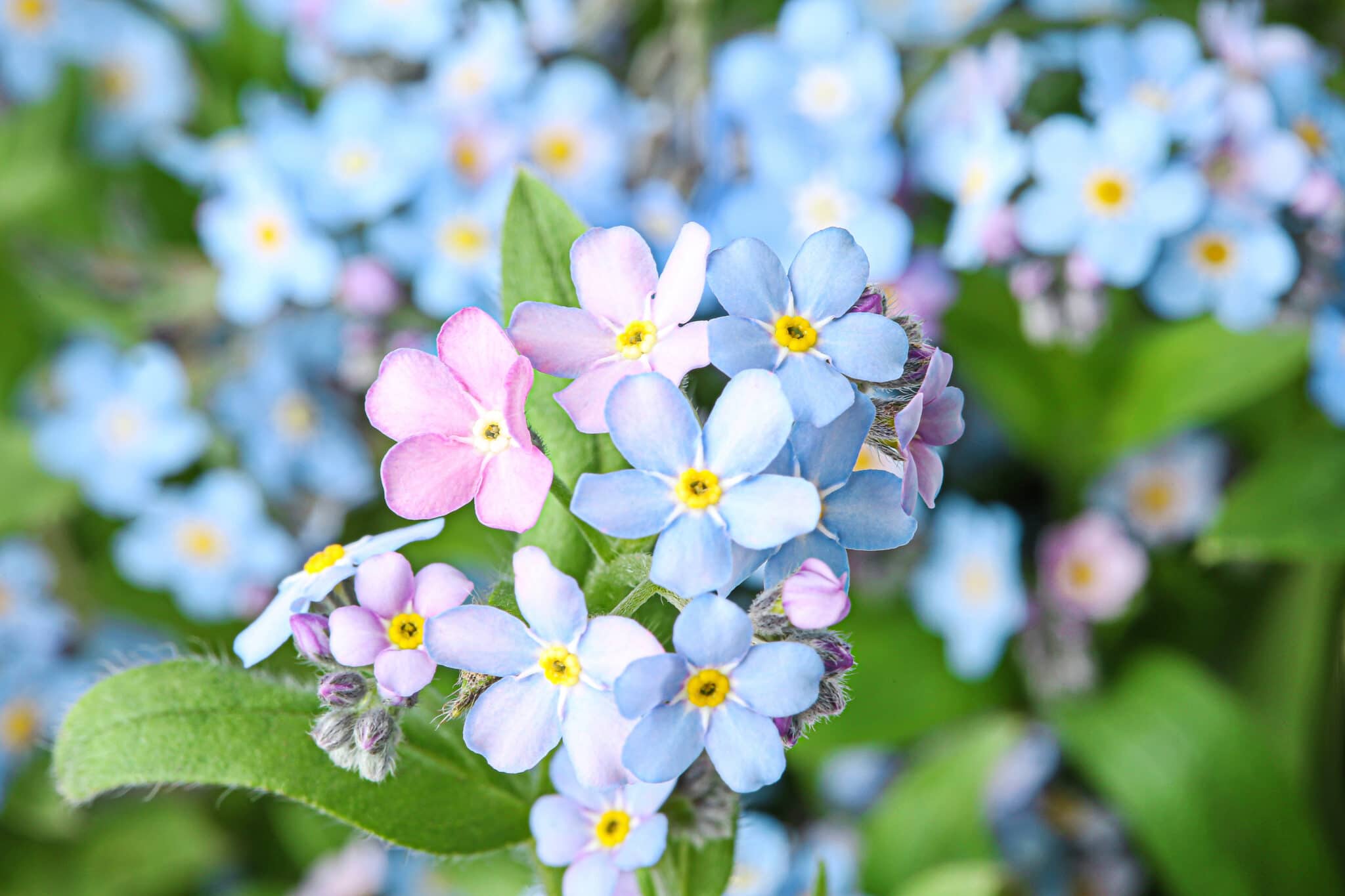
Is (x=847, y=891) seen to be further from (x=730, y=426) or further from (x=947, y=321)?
(x=730, y=426)

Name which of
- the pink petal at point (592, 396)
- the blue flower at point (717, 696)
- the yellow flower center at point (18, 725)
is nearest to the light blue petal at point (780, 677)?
the blue flower at point (717, 696)

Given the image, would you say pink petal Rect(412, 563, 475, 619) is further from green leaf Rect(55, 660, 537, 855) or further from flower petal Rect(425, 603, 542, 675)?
green leaf Rect(55, 660, 537, 855)

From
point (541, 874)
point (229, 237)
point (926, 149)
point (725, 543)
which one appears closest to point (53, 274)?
point (229, 237)

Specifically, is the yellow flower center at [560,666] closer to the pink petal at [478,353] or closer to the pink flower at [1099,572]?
the pink petal at [478,353]

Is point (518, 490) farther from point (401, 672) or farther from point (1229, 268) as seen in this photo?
point (1229, 268)

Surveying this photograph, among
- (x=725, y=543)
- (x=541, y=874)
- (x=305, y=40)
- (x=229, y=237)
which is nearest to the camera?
(x=725, y=543)

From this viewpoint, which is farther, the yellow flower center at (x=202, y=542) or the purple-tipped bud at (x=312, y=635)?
the yellow flower center at (x=202, y=542)
